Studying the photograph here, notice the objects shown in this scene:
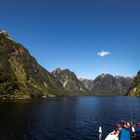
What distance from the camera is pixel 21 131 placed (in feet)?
237

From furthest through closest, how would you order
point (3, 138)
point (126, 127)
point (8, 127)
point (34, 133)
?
point (8, 127) → point (34, 133) → point (3, 138) → point (126, 127)

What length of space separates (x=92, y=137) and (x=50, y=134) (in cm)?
1308

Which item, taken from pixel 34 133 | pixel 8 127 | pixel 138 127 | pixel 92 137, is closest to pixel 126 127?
pixel 138 127

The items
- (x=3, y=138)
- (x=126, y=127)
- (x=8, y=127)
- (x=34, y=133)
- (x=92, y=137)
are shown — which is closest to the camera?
(x=126, y=127)

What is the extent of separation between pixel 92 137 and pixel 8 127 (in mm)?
29174

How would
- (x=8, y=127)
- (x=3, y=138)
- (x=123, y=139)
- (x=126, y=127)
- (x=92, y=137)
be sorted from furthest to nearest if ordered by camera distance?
(x=8, y=127), (x=92, y=137), (x=3, y=138), (x=126, y=127), (x=123, y=139)

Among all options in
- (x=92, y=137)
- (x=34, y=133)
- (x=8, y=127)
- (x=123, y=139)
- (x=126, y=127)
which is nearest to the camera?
(x=123, y=139)

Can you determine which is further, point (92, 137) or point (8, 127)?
point (8, 127)

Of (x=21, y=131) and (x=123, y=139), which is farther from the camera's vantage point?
(x=21, y=131)

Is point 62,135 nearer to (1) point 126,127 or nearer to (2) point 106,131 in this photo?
(2) point 106,131

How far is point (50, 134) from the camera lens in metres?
70.2

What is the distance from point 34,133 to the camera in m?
71.1

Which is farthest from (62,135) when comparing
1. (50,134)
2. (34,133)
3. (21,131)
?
(21,131)

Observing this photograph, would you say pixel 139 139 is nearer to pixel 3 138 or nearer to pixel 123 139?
pixel 123 139
